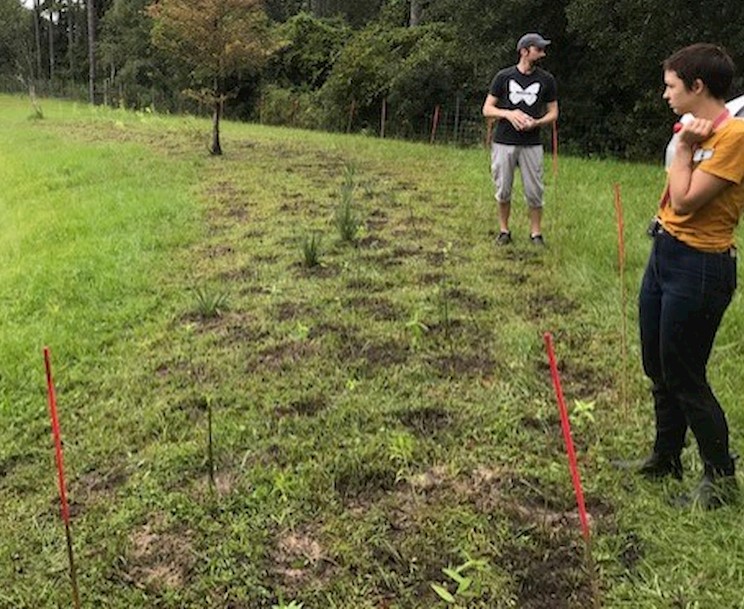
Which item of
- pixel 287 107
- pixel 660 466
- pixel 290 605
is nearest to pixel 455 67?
pixel 287 107

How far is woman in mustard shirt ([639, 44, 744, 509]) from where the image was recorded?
235 centimetres

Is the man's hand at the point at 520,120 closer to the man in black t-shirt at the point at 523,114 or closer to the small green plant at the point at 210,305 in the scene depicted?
the man in black t-shirt at the point at 523,114

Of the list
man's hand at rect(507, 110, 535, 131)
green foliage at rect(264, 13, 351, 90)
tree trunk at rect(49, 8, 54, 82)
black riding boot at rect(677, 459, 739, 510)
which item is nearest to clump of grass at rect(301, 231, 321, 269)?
man's hand at rect(507, 110, 535, 131)

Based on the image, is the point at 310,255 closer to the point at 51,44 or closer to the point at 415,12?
the point at 415,12

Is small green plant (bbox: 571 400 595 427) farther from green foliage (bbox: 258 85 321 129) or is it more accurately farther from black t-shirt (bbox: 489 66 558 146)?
green foliage (bbox: 258 85 321 129)

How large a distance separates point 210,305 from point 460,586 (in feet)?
9.96

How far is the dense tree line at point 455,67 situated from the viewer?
1253 centimetres

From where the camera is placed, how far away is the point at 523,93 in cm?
575

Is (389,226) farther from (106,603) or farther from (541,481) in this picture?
(106,603)

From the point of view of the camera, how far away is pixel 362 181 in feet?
32.2

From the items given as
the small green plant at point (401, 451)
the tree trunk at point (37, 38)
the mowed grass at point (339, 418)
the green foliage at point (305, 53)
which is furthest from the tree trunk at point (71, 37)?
the small green plant at point (401, 451)

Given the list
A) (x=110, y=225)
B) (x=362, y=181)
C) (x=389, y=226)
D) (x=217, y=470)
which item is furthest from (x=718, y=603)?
(x=362, y=181)

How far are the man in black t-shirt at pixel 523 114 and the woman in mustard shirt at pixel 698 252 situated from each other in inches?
127

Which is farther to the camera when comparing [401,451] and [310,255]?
[310,255]
